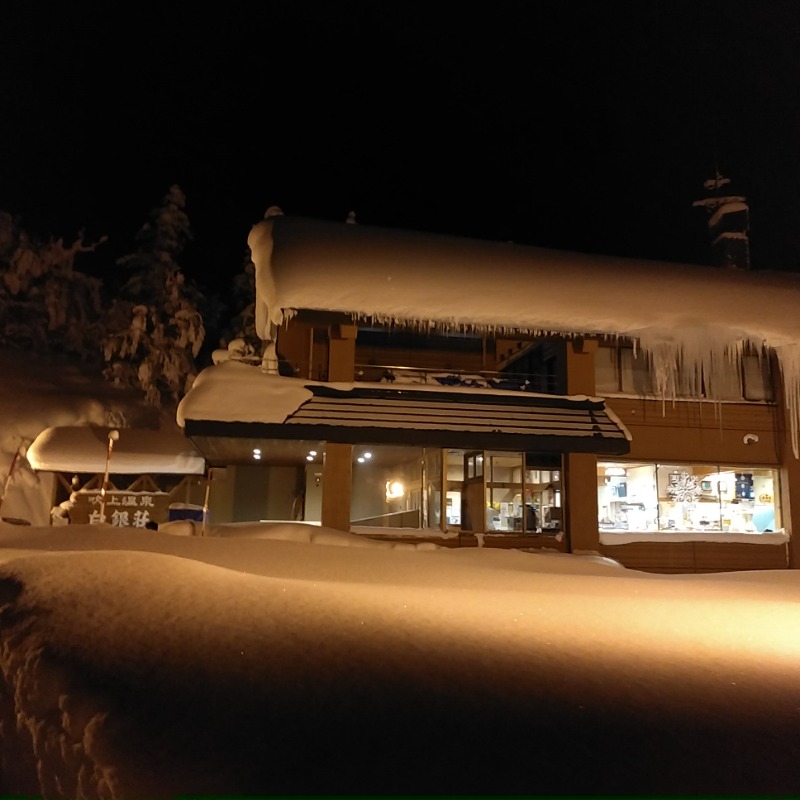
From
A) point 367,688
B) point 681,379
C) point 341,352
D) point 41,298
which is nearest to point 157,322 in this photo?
point 41,298

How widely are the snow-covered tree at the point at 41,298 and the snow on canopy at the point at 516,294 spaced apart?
63.2 ft

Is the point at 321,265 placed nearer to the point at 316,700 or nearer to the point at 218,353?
the point at 218,353

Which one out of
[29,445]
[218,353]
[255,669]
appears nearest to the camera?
[255,669]

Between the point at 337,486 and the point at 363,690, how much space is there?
345 inches

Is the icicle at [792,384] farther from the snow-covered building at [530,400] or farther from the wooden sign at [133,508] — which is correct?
the wooden sign at [133,508]

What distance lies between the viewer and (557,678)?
4805mm

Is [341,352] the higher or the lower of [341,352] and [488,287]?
the lower

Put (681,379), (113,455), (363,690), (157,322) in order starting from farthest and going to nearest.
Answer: (157,322), (113,455), (681,379), (363,690)

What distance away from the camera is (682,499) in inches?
572

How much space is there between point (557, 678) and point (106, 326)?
29578mm

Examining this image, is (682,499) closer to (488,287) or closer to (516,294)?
(516,294)

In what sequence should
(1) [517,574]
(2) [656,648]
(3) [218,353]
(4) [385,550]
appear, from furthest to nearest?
(3) [218,353] < (4) [385,550] < (1) [517,574] < (2) [656,648]

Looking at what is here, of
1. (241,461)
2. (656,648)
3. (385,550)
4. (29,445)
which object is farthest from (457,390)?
(29,445)

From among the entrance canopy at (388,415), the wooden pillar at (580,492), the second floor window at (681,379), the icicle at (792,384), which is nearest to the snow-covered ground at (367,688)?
the entrance canopy at (388,415)
